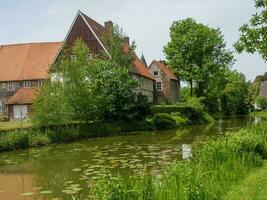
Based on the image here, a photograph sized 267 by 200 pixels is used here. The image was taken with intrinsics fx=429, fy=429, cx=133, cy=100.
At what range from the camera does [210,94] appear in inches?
2867

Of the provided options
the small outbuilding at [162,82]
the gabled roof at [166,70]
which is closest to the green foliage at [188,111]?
the small outbuilding at [162,82]

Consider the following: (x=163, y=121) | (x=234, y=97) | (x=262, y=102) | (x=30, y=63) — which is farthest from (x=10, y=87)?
(x=262, y=102)

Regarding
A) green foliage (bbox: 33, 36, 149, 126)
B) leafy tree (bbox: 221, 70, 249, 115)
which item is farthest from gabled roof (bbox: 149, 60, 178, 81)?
green foliage (bbox: 33, 36, 149, 126)

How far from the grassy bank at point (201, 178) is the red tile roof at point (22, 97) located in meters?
40.5

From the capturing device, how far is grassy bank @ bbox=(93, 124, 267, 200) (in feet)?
29.3

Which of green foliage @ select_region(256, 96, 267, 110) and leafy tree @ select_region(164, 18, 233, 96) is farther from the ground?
leafy tree @ select_region(164, 18, 233, 96)

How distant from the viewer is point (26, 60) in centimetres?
5884

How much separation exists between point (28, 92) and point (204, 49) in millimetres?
28614

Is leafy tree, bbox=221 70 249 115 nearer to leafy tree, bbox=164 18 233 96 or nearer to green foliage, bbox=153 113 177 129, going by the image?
leafy tree, bbox=164 18 233 96

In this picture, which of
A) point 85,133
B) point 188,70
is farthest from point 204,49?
point 85,133

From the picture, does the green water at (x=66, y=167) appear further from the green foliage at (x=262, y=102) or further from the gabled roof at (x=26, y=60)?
the green foliage at (x=262, y=102)

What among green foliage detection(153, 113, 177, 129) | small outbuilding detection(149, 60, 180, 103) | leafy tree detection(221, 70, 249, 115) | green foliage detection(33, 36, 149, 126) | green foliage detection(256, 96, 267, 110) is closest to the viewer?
green foliage detection(33, 36, 149, 126)

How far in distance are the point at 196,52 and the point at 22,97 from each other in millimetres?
28787

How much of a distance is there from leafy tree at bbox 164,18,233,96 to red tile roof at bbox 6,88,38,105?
25.5 m
